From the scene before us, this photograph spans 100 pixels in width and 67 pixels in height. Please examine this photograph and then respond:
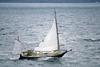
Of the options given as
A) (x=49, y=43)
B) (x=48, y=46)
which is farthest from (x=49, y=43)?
(x=48, y=46)

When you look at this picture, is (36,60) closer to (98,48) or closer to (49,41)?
(49,41)

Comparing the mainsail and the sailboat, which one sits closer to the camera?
the sailboat

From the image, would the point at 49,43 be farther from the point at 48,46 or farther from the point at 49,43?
the point at 48,46

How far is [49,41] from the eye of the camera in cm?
4669

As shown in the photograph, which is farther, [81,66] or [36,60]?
[36,60]

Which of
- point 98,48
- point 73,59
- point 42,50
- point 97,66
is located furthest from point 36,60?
point 98,48

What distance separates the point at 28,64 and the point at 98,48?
2334 centimetres

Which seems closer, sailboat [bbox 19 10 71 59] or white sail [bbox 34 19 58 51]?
sailboat [bbox 19 10 71 59]

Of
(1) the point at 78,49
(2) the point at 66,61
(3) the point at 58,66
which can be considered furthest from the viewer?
(1) the point at 78,49

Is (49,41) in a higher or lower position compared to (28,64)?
higher

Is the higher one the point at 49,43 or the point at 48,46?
the point at 49,43

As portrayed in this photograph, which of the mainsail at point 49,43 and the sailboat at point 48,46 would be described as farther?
the mainsail at point 49,43

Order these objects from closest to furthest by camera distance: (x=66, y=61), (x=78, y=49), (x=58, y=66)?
(x=58, y=66) → (x=66, y=61) → (x=78, y=49)

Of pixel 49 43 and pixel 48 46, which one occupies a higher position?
pixel 49 43
